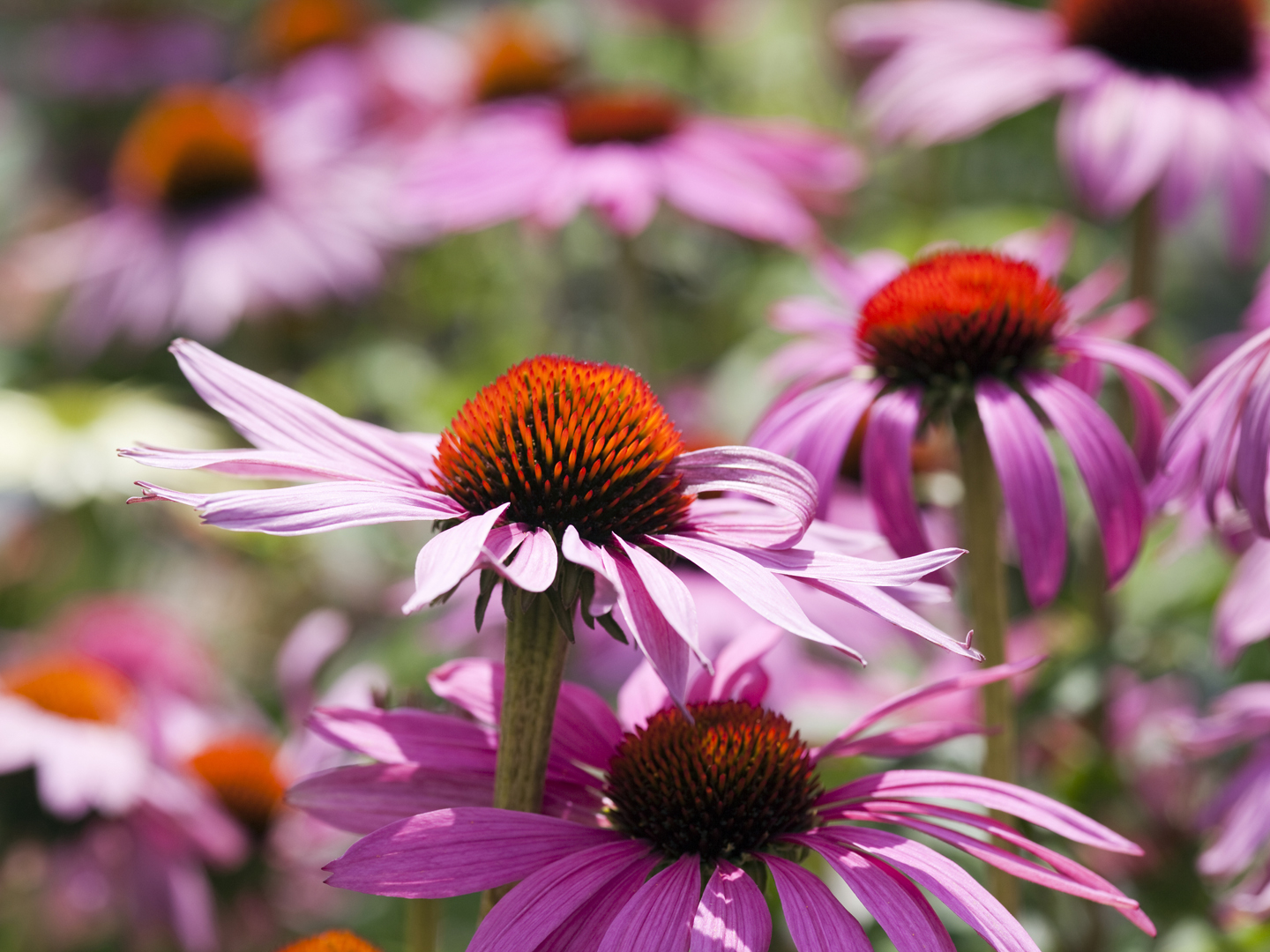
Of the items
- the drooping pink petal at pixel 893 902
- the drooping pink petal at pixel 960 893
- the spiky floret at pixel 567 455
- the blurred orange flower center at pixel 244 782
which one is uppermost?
the spiky floret at pixel 567 455

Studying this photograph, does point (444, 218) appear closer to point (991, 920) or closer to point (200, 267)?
point (200, 267)

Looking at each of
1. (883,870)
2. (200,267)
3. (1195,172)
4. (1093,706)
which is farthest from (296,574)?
(883,870)

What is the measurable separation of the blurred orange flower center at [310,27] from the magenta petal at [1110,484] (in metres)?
2.04

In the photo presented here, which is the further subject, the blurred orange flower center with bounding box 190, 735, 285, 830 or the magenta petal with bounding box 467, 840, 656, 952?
the blurred orange flower center with bounding box 190, 735, 285, 830

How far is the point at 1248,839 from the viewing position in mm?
777

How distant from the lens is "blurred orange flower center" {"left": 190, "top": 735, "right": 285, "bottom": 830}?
46.8 inches

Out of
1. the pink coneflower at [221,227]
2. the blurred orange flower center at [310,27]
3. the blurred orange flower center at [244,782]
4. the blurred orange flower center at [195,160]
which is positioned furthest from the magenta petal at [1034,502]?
the blurred orange flower center at [310,27]

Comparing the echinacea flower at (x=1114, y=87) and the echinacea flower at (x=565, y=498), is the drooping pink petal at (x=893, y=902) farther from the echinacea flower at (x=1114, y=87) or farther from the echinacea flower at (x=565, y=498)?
the echinacea flower at (x=1114, y=87)

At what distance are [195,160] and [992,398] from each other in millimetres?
1594

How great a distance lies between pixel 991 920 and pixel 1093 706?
617mm

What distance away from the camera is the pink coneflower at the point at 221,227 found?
5.96 feet

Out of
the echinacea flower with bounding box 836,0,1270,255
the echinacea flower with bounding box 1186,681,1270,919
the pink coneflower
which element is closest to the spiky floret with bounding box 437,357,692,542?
the echinacea flower with bounding box 1186,681,1270,919

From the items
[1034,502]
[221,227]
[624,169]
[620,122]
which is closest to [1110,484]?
[1034,502]

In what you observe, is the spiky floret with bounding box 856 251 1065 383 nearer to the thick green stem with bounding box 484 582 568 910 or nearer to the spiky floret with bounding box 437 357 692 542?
the spiky floret with bounding box 437 357 692 542
